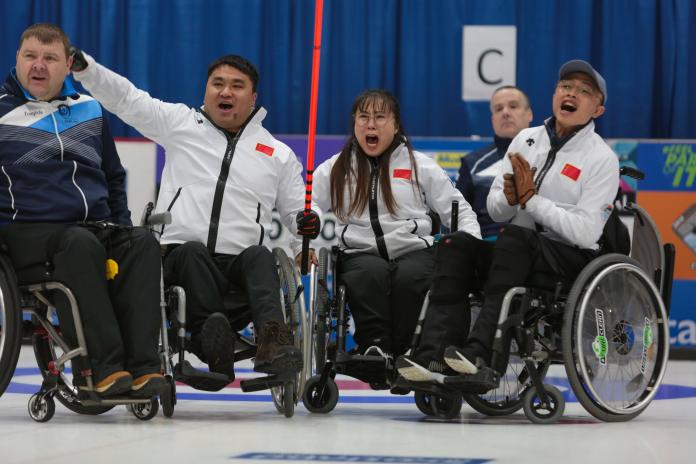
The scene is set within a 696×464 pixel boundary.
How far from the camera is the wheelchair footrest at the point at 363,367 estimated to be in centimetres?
372

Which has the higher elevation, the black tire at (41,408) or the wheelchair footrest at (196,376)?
the wheelchair footrest at (196,376)

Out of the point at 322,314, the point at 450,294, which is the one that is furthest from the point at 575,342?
the point at 322,314

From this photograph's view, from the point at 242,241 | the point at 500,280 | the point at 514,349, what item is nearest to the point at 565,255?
the point at 500,280

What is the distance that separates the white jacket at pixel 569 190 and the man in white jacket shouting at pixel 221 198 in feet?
2.21

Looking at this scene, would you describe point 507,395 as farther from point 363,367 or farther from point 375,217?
point 375,217

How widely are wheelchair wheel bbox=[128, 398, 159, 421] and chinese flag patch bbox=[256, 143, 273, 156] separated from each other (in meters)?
0.96

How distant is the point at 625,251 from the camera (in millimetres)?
3738

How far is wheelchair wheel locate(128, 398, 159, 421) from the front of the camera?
3.49 meters

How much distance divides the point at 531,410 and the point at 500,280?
399 mm

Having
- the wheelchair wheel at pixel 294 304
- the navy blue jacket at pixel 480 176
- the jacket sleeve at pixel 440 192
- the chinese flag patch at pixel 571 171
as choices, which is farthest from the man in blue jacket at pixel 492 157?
the wheelchair wheel at pixel 294 304

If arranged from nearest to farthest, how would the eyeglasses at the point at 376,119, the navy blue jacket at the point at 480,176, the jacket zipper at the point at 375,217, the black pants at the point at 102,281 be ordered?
the black pants at the point at 102,281
the jacket zipper at the point at 375,217
the eyeglasses at the point at 376,119
the navy blue jacket at the point at 480,176

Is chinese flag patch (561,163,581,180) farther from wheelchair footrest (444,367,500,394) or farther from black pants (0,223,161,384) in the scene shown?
black pants (0,223,161,384)

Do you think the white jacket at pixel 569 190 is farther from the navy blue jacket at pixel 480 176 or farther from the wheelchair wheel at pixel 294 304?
the navy blue jacket at pixel 480 176

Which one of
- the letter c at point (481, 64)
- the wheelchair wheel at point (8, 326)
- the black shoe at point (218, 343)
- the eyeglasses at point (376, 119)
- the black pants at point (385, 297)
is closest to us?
the wheelchair wheel at point (8, 326)
